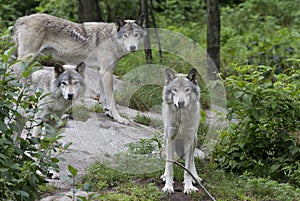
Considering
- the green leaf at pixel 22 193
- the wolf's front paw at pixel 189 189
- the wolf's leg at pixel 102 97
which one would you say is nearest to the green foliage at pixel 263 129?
the wolf's front paw at pixel 189 189

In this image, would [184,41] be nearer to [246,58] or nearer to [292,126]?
[246,58]

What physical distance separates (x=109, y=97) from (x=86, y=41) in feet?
3.22

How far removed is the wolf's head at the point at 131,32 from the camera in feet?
26.8

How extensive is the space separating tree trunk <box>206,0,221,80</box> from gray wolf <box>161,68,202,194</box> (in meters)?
3.17

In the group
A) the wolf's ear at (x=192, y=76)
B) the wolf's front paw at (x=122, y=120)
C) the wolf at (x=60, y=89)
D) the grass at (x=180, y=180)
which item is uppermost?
the wolf's ear at (x=192, y=76)

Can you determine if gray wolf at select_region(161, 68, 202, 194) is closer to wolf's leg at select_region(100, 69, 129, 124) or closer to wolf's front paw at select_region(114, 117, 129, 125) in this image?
wolf's front paw at select_region(114, 117, 129, 125)

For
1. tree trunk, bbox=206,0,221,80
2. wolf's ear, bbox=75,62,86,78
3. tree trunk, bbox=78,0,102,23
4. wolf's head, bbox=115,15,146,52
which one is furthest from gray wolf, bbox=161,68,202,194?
tree trunk, bbox=78,0,102,23

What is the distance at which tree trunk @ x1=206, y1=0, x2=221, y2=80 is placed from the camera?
9008 mm

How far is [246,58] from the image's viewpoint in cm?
1120

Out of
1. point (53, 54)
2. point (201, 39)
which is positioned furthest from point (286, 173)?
point (201, 39)

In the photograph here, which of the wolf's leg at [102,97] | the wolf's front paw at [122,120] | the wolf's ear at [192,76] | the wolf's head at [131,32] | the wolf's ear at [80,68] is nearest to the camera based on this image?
the wolf's ear at [192,76]

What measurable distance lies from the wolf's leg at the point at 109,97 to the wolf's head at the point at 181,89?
89.4 inches

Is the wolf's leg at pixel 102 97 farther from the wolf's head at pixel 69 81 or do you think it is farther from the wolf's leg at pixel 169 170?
the wolf's leg at pixel 169 170

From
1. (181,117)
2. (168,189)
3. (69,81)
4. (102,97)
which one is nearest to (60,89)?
(69,81)
